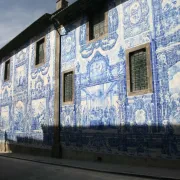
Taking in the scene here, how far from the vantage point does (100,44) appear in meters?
10.5

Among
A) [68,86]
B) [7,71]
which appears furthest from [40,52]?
[7,71]

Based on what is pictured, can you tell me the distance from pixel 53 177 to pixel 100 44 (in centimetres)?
577

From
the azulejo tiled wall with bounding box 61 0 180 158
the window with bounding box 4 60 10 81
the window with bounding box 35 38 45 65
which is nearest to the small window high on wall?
the azulejo tiled wall with bounding box 61 0 180 158

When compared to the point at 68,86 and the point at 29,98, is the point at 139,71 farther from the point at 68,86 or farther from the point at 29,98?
the point at 29,98

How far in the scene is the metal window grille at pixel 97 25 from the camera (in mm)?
10773

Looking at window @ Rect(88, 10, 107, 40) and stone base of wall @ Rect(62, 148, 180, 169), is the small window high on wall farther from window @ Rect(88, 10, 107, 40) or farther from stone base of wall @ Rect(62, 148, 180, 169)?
stone base of wall @ Rect(62, 148, 180, 169)

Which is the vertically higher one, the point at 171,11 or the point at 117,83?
the point at 171,11

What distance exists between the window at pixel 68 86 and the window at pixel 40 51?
2963mm

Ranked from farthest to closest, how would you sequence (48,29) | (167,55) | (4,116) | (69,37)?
1. (4,116)
2. (48,29)
3. (69,37)
4. (167,55)

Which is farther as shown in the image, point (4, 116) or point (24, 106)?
point (4, 116)

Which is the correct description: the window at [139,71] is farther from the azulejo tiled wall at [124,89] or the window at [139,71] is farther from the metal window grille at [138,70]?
the azulejo tiled wall at [124,89]

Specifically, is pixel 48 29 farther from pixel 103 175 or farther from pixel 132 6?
pixel 103 175

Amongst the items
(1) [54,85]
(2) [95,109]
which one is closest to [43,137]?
(1) [54,85]

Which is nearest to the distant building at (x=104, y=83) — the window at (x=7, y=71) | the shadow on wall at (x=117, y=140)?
the shadow on wall at (x=117, y=140)
